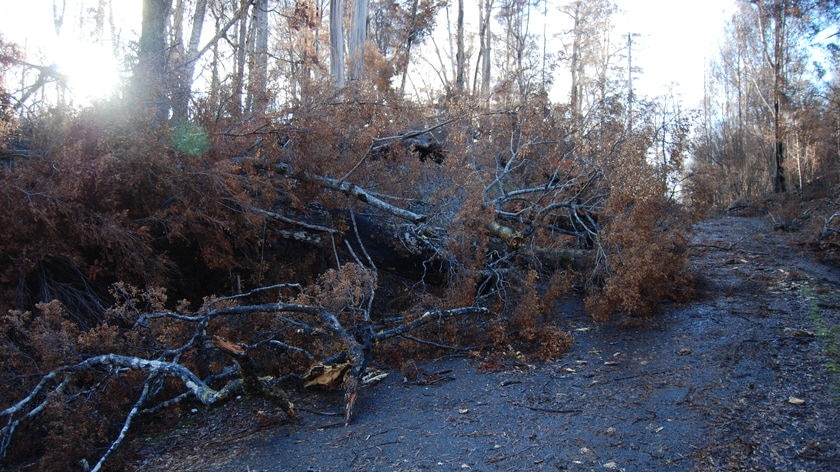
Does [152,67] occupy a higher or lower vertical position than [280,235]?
higher

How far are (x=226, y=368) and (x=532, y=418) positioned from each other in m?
2.60

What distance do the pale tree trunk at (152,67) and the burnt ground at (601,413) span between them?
136 inches

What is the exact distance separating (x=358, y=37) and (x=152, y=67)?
744 cm

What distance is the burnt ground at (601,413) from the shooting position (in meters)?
3.17

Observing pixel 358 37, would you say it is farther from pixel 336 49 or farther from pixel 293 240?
pixel 293 240

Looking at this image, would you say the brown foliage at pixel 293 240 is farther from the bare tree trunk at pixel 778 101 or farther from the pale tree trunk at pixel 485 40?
the pale tree trunk at pixel 485 40

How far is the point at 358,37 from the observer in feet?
43.5

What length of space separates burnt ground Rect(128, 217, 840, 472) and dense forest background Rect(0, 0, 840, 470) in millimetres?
309

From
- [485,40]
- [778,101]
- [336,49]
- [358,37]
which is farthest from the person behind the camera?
[485,40]

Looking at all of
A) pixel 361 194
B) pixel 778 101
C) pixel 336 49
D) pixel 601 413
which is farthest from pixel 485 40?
pixel 601 413

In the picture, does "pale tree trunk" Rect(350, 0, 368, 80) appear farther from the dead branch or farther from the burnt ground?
the burnt ground

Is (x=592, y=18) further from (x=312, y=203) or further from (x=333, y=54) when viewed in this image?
(x=312, y=203)

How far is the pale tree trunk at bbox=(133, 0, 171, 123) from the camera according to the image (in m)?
6.17

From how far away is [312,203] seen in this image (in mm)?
6984
